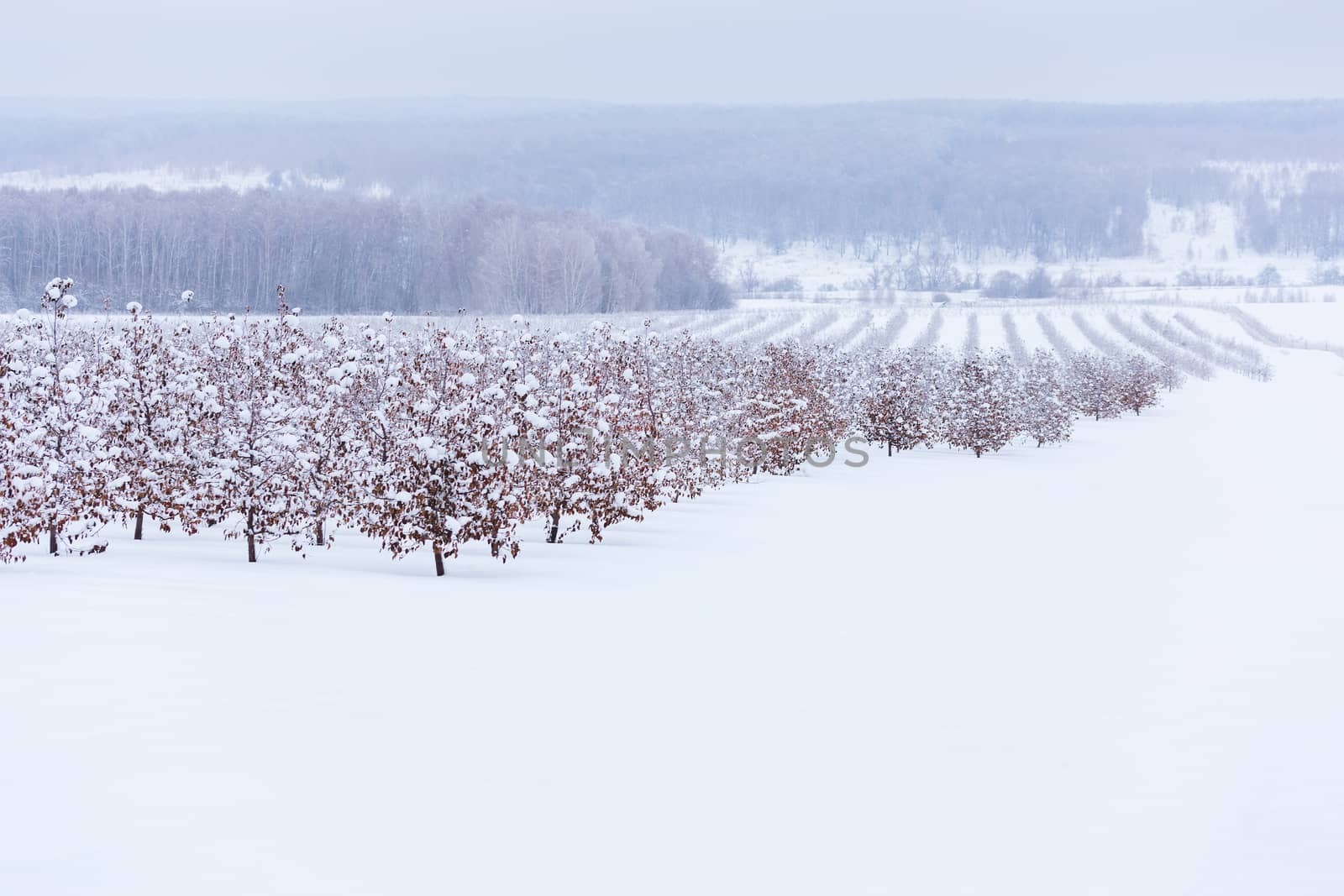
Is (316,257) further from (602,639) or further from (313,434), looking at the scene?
(602,639)

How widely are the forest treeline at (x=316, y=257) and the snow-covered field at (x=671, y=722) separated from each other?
78.1 metres

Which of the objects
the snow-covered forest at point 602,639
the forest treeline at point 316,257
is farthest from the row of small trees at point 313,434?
the forest treeline at point 316,257

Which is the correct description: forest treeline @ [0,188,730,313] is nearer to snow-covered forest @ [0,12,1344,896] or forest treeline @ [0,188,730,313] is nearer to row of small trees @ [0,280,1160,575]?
snow-covered forest @ [0,12,1344,896]

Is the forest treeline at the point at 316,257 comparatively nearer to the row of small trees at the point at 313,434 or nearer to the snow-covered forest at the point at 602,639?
the snow-covered forest at the point at 602,639

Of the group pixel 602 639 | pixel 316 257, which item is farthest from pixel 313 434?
pixel 316 257

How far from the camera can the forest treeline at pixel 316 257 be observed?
93438 mm

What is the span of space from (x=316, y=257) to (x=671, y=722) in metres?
98.6

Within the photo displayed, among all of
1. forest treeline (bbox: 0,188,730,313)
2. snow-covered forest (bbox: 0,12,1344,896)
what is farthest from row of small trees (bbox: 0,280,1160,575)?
forest treeline (bbox: 0,188,730,313)

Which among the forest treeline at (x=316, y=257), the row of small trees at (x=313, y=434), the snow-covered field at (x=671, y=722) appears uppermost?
the forest treeline at (x=316, y=257)

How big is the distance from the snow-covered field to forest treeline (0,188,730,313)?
78064mm

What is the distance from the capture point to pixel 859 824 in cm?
588

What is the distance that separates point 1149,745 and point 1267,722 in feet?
3.42

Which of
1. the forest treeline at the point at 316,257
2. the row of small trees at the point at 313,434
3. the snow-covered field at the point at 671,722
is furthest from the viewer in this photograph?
the forest treeline at the point at 316,257

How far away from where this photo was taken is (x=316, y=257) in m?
101
